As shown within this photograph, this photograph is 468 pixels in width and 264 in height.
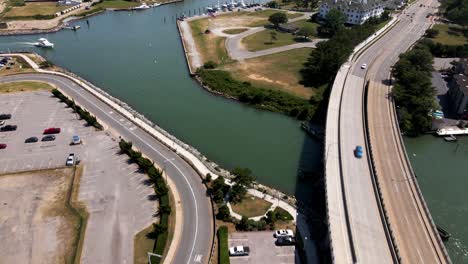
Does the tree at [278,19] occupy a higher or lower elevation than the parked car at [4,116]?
higher

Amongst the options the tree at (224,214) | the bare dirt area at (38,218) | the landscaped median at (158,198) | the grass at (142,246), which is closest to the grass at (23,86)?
the bare dirt area at (38,218)

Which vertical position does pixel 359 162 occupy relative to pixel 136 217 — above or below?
above

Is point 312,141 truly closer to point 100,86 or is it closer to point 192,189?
point 192,189

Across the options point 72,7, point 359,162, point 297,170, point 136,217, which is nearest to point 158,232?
point 136,217

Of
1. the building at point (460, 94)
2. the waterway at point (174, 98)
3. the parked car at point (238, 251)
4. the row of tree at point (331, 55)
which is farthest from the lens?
the row of tree at point (331, 55)

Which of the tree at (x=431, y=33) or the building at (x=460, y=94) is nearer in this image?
the building at (x=460, y=94)

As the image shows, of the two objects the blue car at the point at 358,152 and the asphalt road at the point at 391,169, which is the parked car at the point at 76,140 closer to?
the asphalt road at the point at 391,169
